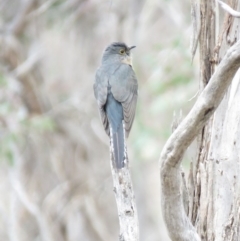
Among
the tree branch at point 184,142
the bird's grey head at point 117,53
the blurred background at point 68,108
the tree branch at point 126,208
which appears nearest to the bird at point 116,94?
the bird's grey head at point 117,53

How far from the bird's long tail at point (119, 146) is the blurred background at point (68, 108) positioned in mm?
2428

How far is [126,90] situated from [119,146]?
0.87 metres

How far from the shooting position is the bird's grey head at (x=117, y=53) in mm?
5684

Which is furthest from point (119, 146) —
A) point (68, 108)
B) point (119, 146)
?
point (68, 108)

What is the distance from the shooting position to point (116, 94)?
17.0 ft

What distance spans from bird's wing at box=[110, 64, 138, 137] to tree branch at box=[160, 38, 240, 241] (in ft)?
5.24

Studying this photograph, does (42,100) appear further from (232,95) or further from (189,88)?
(232,95)

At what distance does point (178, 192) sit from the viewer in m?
3.26

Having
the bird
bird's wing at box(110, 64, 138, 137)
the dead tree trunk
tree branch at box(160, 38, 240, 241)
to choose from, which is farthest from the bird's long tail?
tree branch at box(160, 38, 240, 241)

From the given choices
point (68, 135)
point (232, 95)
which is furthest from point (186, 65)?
point (232, 95)

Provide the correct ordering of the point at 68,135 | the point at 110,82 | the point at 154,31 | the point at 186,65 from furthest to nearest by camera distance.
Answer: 1. the point at 154,31
2. the point at 68,135
3. the point at 186,65
4. the point at 110,82

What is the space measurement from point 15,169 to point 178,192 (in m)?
5.20

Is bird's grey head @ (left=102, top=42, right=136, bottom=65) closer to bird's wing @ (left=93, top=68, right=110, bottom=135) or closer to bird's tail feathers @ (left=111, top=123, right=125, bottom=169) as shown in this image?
bird's wing @ (left=93, top=68, right=110, bottom=135)

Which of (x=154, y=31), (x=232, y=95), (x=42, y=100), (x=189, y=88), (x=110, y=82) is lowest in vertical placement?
(x=232, y=95)
